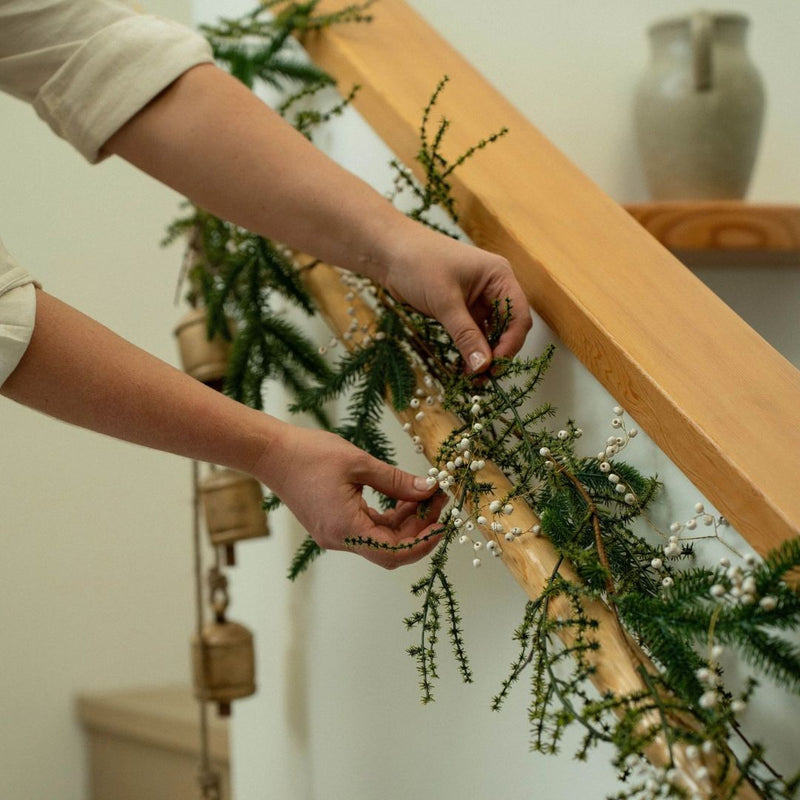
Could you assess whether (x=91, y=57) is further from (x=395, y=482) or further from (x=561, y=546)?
(x=561, y=546)

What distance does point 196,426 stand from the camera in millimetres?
836

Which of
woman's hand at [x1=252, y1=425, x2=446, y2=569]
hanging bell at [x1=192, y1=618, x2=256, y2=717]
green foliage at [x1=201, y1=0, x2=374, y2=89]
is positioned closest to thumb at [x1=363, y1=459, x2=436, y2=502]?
woman's hand at [x1=252, y1=425, x2=446, y2=569]

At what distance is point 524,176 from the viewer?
3.30 ft

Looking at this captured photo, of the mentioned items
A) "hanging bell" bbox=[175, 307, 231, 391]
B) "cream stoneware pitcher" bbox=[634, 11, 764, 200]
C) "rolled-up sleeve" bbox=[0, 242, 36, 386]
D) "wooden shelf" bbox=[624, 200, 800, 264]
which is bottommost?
"rolled-up sleeve" bbox=[0, 242, 36, 386]

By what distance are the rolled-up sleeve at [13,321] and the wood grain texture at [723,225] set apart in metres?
0.79

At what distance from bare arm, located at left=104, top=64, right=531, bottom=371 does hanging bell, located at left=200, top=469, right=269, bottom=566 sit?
19.5 inches

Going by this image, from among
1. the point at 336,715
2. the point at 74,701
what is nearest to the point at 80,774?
the point at 74,701

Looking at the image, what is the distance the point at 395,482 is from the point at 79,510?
1.93 m

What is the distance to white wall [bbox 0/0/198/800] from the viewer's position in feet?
8.02

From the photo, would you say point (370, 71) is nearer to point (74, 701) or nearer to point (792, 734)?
point (792, 734)

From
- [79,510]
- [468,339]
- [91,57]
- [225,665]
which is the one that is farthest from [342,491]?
[79,510]

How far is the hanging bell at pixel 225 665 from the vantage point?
5.05 ft

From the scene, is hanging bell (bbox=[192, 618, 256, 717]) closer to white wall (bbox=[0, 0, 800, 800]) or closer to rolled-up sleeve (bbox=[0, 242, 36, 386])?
white wall (bbox=[0, 0, 800, 800])

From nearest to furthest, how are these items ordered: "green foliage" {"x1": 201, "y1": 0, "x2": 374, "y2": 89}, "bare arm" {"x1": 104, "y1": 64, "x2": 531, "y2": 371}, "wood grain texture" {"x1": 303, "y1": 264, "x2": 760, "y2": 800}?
"wood grain texture" {"x1": 303, "y1": 264, "x2": 760, "y2": 800} → "bare arm" {"x1": 104, "y1": 64, "x2": 531, "y2": 371} → "green foliage" {"x1": 201, "y1": 0, "x2": 374, "y2": 89}
